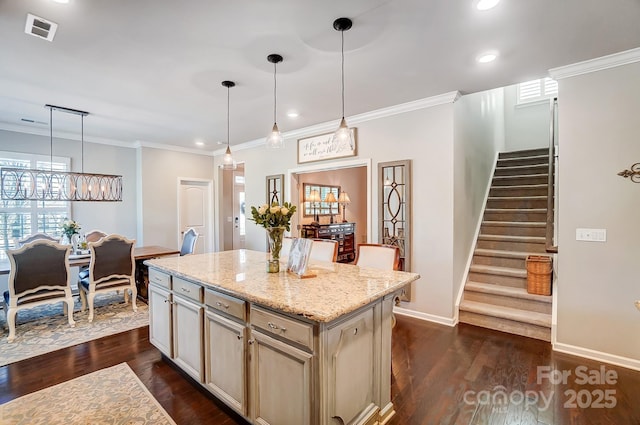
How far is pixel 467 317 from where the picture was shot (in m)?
3.60

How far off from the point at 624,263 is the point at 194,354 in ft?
12.3

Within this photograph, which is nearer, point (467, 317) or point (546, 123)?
point (467, 317)

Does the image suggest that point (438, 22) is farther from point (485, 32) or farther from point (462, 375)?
point (462, 375)

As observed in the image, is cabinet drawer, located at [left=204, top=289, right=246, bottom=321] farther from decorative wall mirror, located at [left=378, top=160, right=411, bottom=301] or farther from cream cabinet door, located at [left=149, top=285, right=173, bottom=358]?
decorative wall mirror, located at [left=378, top=160, right=411, bottom=301]

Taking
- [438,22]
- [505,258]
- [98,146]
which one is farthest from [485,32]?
[98,146]

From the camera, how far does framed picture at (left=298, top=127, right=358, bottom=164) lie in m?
4.48

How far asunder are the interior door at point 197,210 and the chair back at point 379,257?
15.7 ft

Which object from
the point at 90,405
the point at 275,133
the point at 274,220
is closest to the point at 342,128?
the point at 275,133

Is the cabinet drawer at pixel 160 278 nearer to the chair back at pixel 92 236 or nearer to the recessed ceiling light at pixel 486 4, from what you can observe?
the chair back at pixel 92 236

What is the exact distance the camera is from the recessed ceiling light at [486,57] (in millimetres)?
2592

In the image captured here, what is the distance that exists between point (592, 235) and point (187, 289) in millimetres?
3633

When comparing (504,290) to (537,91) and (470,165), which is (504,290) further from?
(537,91)

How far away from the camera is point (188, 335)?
7.58 ft

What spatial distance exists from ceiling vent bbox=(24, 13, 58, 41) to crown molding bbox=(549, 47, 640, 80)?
426cm
